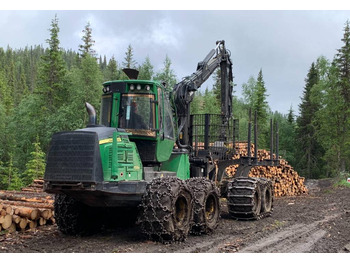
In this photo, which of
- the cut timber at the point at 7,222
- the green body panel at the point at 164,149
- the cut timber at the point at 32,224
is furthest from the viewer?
the cut timber at the point at 32,224

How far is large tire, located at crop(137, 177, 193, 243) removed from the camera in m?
7.72

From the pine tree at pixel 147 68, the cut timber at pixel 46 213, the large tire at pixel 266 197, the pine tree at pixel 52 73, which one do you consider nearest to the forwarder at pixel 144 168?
the large tire at pixel 266 197

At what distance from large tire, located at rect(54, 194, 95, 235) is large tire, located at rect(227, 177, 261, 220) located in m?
4.50

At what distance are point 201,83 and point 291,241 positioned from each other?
20.5 ft

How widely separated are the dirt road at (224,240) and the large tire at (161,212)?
0.20m

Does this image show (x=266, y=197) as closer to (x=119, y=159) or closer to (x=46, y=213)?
(x=46, y=213)

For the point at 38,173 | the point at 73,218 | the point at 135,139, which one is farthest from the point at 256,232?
the point at 38,173

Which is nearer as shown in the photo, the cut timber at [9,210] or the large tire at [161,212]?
the large tire at [161,212]

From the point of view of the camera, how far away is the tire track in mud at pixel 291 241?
7348mm

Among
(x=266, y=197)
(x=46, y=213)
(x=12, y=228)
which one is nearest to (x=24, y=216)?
(x=12, y=228)

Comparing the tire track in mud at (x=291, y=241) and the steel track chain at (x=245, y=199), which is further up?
the steel track chain at (x=245, y=199)

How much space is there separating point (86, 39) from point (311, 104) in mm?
27126

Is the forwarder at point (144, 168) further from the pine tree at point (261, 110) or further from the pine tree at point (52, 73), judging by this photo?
the pine tree at point (261, 110)

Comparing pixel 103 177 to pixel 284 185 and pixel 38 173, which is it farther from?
pixel 38 173
